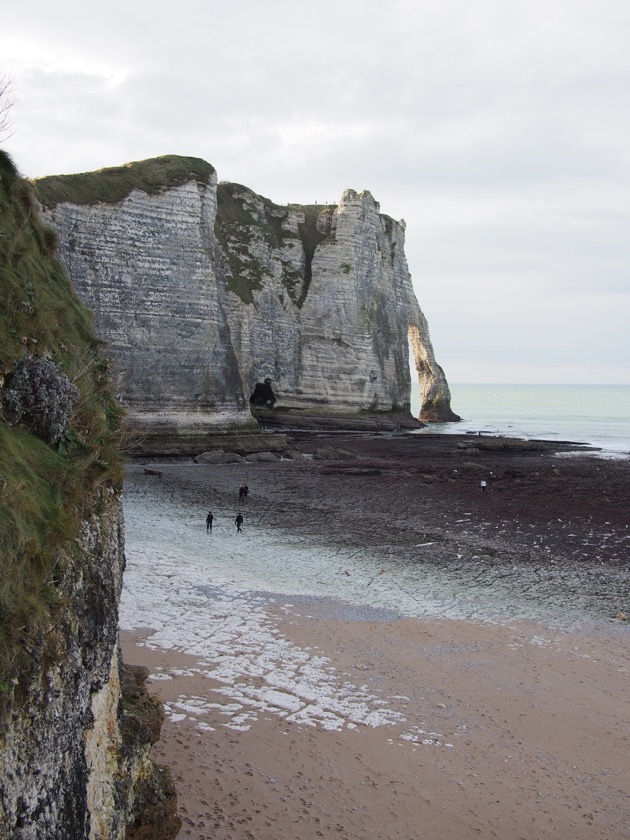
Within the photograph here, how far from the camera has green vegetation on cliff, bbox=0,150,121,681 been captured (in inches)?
169

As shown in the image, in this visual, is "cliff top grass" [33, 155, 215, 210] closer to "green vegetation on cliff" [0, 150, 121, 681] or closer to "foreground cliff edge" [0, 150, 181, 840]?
"green vegetation on cliff" [0, 150, 121, 681]

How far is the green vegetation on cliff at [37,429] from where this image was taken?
4.28 m

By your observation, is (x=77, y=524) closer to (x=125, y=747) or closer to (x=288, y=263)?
(x=125, y=747)

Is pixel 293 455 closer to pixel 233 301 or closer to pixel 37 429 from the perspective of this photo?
pixel 233 301

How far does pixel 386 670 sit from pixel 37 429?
710 cm

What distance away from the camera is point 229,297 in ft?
→ 173

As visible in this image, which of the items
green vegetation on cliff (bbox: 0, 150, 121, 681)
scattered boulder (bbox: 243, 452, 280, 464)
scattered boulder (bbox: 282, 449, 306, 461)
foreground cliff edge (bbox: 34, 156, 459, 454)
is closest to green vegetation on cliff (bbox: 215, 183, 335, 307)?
foreground cliff edge (bbox: 34, 156, 459, 454)

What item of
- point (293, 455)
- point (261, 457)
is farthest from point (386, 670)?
point (293, 455)

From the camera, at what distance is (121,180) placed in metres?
39.8

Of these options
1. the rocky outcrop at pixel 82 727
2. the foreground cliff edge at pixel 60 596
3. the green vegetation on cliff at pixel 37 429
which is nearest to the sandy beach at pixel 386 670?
the rocky outcrop at pixel 82 727

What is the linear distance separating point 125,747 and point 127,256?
36225 mm

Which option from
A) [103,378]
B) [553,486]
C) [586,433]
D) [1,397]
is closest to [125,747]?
[1,397]

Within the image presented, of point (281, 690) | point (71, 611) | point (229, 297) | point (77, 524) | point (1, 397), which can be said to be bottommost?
point (281, 690)

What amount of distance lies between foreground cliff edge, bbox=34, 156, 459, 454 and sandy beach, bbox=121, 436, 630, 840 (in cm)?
595
